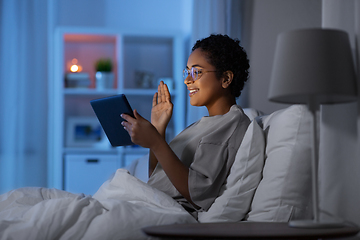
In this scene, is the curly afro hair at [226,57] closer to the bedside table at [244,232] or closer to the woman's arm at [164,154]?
the woman's arm at [164,154]

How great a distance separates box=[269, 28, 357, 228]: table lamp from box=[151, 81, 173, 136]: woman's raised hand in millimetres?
830

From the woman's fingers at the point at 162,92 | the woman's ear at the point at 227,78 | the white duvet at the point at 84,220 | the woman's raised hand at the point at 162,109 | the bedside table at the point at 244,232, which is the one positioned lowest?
the white duvet at the point at 84,220

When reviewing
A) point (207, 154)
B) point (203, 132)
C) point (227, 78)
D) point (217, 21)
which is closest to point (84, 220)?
point (207, 154)

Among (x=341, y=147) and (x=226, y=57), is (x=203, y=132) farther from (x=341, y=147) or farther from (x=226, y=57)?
(x=341, y=147)

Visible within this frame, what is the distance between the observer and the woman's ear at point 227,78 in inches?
66.1

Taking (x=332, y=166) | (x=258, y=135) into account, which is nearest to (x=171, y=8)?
(x=258, y=135)

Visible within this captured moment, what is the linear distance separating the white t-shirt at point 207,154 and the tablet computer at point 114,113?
225mm

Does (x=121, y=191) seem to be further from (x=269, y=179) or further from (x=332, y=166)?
(x=332, y=166)

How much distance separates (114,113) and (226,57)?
532 millimetres

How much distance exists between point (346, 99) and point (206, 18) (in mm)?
2281

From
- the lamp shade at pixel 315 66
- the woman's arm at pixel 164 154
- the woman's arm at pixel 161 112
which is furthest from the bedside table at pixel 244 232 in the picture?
the woman's arm at pixel 161 112

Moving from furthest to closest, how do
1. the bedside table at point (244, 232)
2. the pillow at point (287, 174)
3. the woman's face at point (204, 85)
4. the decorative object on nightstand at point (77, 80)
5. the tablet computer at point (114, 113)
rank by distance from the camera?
the decorative object on nightstand at point (77, 80) < the woman's face at point (204, 85) < the tablet computer at point (114, 113) < the pillow at point (287, 174) < the bedside table at point (244, 232)

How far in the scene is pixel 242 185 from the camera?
1.29 metres

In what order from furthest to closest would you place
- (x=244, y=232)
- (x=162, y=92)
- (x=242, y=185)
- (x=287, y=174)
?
(x=162, y=92) → (x=242, y=185) → (x=287, y=174) → (x=244, y=232)
